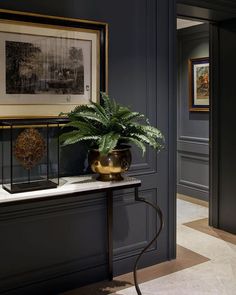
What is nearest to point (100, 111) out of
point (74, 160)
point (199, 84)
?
point (74, 160)

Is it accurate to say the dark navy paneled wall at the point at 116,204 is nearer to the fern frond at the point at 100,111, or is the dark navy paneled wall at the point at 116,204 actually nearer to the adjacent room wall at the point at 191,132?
the fern frond at the point at 100,111

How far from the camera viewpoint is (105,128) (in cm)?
176

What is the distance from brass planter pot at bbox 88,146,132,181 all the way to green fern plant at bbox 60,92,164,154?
39mm

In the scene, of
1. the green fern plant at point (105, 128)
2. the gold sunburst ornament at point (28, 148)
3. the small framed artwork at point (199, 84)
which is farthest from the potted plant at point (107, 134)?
the small framed artwork at point (199, 84)

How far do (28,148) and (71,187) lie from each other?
0.24 meters

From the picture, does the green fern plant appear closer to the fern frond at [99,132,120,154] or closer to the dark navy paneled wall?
the fern frond at [99,132,120,154]

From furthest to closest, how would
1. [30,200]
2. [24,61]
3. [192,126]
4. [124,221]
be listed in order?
[192,126], [124,221], [24,61], [30,200]

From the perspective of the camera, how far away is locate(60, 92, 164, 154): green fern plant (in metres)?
1.71

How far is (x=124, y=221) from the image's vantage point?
2.13 m

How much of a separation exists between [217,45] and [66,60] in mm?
1384

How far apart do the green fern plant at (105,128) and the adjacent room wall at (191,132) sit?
1.99 m

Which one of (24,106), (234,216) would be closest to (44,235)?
(24,106)

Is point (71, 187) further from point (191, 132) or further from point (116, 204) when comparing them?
point (191, 132)

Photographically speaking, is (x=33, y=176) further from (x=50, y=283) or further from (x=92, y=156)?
(x=50, y=283)
